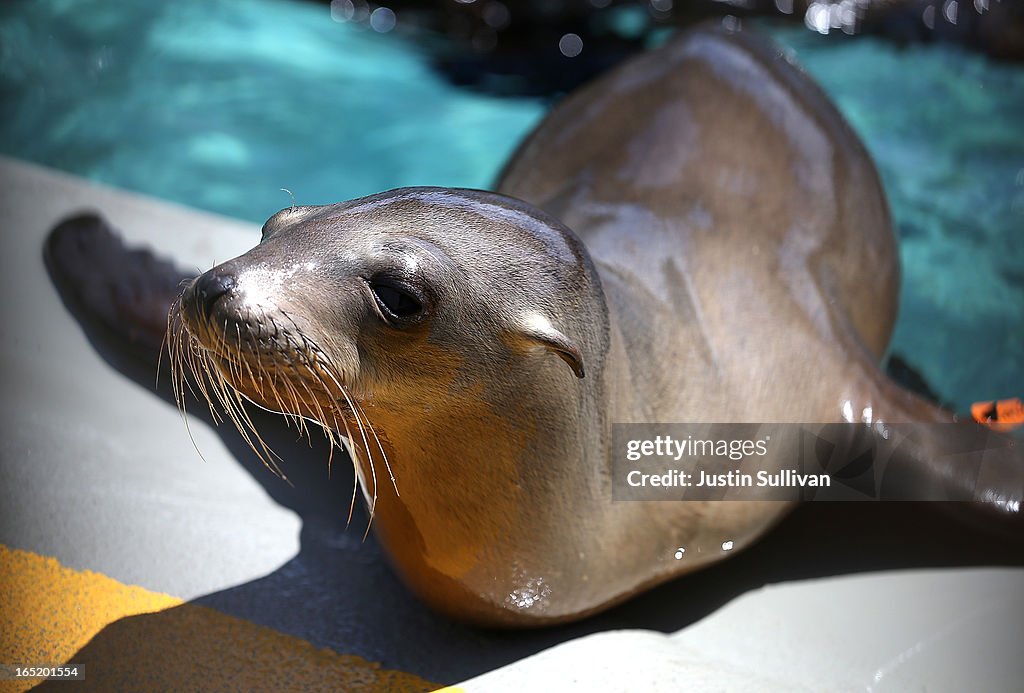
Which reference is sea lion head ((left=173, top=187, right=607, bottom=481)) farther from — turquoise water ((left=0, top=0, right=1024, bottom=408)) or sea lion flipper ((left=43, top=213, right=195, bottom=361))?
turquoise water ((left=0, top=0, right=1024, bottom=408))

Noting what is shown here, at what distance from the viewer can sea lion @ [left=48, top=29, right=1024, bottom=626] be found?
6.95 ft

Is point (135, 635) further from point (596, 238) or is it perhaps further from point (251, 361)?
point (596, 238)

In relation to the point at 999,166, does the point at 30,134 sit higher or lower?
lower

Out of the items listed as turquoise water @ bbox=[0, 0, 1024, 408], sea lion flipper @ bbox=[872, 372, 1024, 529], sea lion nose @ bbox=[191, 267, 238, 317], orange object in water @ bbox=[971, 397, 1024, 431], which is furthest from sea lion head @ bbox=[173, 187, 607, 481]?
turquoise water @ bbox=[0, 0, 1024, 408]

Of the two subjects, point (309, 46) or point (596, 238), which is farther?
point (309, 46)

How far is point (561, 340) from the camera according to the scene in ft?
7.13

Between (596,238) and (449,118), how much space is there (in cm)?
448

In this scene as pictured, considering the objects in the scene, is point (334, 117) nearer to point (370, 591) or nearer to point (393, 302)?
point (370, 591)

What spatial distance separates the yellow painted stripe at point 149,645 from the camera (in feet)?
7.66

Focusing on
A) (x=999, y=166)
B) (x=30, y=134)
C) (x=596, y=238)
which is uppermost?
(x=596, y=238)

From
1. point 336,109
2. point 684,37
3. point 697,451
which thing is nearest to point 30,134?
point 336,109

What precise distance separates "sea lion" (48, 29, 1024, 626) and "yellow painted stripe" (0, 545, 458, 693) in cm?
28

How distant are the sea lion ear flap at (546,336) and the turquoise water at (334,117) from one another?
135 inches

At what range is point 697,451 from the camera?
2768 mm
